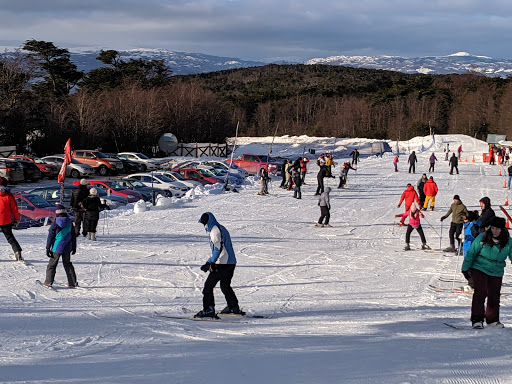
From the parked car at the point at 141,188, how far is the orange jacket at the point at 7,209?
1222cm

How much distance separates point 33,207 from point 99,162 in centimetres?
2041

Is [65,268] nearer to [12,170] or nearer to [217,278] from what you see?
[217,278]

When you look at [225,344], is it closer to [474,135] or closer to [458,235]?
[458,235]

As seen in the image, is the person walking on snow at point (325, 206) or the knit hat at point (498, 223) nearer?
the knit hat at point (498, 223)

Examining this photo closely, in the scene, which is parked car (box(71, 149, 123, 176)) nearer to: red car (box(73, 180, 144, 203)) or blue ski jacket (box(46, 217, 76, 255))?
red car (box(73, 180, 144, 203))

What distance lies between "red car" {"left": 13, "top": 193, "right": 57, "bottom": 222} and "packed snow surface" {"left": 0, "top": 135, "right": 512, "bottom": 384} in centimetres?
177

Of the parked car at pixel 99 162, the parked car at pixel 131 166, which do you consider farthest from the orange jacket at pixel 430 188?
the parked car at pixel 131 166

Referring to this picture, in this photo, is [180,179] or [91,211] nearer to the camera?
[91,211]

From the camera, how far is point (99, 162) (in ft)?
126

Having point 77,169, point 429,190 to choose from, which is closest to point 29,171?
point 77,169

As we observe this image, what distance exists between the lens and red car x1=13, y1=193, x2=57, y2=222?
18.3 meters

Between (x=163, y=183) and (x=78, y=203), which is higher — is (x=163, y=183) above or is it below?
below

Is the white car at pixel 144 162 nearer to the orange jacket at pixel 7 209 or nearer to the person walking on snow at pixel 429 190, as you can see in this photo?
the person walking on snow at pixel 429 190

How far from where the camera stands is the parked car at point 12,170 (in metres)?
31.5
